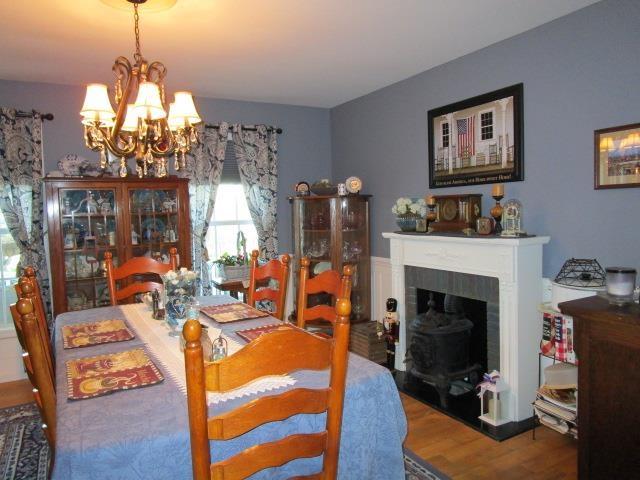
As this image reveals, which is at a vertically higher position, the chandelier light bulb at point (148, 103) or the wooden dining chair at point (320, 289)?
the chandelier light bulb at point (148, 103)

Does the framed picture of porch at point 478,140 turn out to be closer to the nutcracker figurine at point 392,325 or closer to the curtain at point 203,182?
the nutcracker figurine at point 392,325

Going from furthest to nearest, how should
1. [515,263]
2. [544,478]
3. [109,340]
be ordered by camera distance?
1. [515,263]
2. [544,478]
3. [109,340]

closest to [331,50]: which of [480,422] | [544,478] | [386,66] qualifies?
[386,66]

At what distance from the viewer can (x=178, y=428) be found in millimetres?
1218

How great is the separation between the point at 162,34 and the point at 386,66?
5.47 ft

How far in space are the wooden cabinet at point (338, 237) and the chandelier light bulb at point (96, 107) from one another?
Result: 245 centimetres

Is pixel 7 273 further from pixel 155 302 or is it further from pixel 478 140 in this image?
pixel 478 140

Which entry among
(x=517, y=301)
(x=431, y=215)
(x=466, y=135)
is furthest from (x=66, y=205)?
(x=517, y=301)

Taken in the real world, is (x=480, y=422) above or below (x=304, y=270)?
below

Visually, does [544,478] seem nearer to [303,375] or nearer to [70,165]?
[303,375]

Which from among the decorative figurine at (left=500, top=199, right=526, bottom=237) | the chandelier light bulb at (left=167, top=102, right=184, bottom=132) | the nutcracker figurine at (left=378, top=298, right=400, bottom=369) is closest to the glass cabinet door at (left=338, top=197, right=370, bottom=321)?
the nutcracker figurine at (left=378, top=298, right=400, bottom=369)

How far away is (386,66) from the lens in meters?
3.58

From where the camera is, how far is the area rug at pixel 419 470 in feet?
7.73

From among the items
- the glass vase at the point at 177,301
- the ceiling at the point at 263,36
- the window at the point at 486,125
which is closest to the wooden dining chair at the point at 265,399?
the glass vase at the point at 177,301
